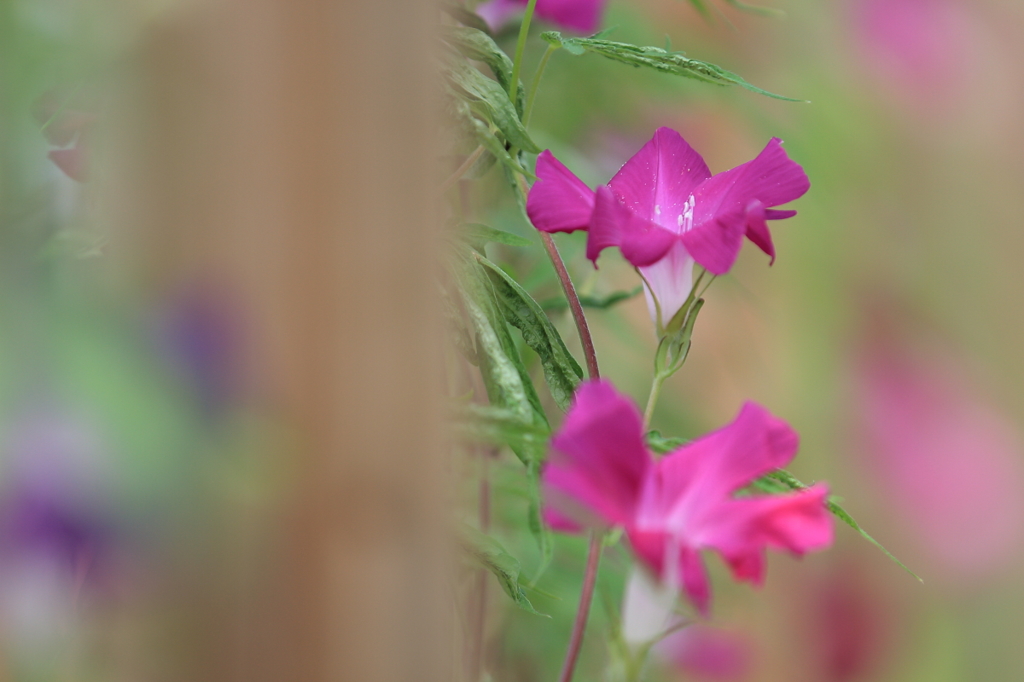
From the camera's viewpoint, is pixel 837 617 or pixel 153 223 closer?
pixel 153 223

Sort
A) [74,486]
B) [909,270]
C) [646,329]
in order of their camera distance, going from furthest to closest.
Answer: [909,270], [646,329], [74,486]

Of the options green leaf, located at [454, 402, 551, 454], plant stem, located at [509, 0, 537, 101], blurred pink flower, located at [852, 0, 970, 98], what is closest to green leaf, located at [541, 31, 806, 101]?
plant stem, located at [509, 0, 537, 101]

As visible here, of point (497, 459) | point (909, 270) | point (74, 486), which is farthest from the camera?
point (909, 270)

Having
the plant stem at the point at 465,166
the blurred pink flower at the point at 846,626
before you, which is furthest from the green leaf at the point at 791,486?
the blurred pink flower at the point at 846,626

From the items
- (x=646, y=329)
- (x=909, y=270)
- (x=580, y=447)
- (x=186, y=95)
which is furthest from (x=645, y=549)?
(x=909, y=270)

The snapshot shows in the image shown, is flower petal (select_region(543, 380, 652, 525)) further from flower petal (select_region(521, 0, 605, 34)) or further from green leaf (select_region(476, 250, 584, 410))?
flower petal (select_region(521, 0, 605, 34))

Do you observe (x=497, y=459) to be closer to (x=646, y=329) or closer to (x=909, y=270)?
(x=646, y=329)

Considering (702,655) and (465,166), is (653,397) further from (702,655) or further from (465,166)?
(702,655)
